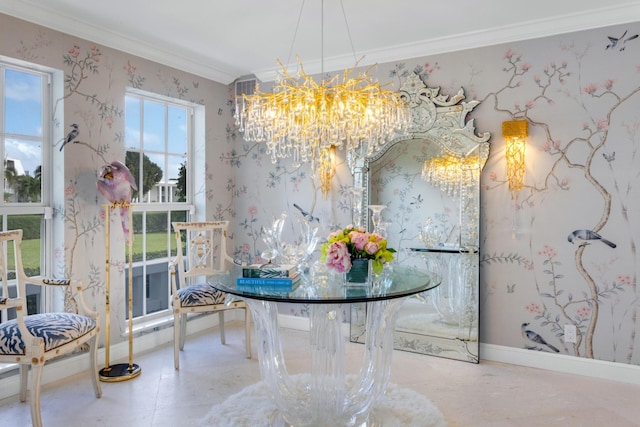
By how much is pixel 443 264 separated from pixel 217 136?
8.24ft

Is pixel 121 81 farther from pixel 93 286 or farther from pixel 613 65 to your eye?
pixel 613 65

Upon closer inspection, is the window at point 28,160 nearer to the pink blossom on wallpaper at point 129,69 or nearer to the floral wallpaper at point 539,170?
the floral wallpaper at point 539,170

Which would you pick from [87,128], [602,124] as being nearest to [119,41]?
[87,128]

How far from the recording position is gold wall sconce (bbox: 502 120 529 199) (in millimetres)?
3383

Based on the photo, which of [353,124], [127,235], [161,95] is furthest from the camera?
[161,95]

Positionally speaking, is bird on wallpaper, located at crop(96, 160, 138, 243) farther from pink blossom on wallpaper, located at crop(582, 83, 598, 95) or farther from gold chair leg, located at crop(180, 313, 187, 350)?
pink blossom on wallpaper, located at crop(582, 83, 598, 95)

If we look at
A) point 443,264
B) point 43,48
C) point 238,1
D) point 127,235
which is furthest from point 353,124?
point 43,48

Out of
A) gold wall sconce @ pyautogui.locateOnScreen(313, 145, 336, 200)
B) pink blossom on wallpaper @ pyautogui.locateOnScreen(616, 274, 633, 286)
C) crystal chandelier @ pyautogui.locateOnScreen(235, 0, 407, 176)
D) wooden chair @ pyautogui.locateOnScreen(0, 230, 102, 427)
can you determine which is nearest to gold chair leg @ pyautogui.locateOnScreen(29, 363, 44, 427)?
wooden chair @ pyautogui.locateOnScreen(0, 230, 102, 427)

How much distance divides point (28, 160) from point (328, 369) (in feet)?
8.22

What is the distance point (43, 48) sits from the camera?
3.07m

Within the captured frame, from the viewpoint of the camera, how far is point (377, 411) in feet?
8.57

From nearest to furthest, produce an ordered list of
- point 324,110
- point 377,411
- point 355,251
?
point 355,251, point 377,411, point 324,110

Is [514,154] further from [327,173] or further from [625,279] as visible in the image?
[327,173]

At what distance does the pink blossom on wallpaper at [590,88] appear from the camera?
3205mm
